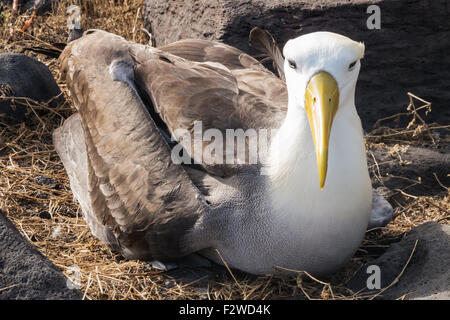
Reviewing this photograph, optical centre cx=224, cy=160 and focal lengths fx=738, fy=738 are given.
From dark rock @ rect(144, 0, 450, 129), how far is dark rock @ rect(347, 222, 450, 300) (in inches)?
63.9

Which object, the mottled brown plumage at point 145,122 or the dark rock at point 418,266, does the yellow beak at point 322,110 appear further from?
the dark rock at point 418,266

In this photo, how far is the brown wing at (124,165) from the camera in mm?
3578

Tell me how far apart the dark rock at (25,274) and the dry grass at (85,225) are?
0.20m

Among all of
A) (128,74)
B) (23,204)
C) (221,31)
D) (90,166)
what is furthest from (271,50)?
(23,204)

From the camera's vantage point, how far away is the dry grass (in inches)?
143

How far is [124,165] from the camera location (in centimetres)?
379

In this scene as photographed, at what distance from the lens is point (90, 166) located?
4.09 m

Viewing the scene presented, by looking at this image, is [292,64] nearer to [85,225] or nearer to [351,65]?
[351,65]

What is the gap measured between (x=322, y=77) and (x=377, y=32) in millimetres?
2212

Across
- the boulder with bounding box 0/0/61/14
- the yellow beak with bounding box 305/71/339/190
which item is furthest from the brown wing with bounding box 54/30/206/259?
the boulder with bounding box 0/0/61/14

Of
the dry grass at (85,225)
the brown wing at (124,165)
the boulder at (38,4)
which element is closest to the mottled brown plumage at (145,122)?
the brown wing at (124,165)

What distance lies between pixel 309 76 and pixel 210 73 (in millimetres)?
1000

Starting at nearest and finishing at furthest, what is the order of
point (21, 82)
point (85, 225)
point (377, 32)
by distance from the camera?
point (85, 225), point (377, 32), point (21, 82)

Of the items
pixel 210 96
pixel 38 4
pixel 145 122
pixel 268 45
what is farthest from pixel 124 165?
pixel 38 4
